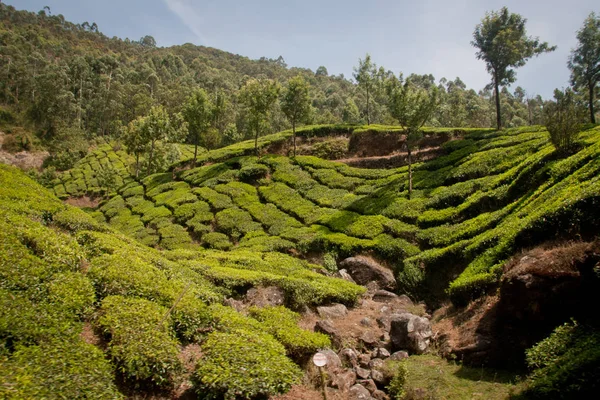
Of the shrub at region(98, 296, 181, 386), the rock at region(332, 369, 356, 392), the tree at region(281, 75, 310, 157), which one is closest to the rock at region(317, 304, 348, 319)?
the rock at region(332, 369, 356, 392)

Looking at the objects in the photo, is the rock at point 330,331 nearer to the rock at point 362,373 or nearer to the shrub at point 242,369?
the rock at point 362,373

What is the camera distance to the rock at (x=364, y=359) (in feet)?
35.2

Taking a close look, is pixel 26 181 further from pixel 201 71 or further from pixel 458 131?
pixel 201 71

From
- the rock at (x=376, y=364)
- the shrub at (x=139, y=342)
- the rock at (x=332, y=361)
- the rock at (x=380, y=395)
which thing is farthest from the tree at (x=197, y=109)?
the rock at (x=380, y=395)

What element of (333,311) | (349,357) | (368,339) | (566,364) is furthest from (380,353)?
(566,364)

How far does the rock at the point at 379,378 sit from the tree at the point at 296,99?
29820mm

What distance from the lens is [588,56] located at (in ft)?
129

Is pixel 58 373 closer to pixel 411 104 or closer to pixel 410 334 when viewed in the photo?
pixel 410 334

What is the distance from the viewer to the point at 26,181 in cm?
1953

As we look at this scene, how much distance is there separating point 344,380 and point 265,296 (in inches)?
214

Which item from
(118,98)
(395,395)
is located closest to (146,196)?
(395,395)

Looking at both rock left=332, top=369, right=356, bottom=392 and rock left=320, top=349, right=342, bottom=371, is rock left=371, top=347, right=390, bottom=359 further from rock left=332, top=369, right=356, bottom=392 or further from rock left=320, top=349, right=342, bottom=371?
rock left=332, top=369, right=356, bottom=392

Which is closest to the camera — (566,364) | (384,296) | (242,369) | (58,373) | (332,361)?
(58,373)

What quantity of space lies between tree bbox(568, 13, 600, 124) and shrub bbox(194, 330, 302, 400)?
150ft
